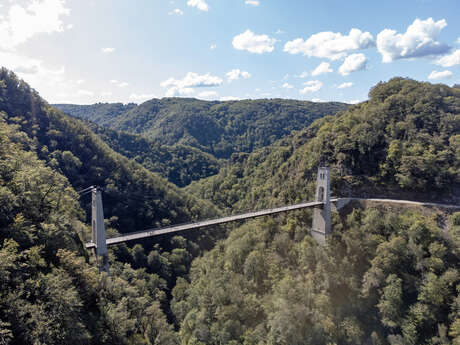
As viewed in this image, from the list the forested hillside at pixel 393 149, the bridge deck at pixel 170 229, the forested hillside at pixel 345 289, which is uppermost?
the forested hillside at pixel 393 149

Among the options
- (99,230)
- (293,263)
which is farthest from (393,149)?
(99,230)

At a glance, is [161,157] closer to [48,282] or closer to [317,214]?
[317,214]

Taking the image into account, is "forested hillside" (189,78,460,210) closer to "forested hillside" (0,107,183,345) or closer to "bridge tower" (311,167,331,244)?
"bridge tower" (311,167,331,244)

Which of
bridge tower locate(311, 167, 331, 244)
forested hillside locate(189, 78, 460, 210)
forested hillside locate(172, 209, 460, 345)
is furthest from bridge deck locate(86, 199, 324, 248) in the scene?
forested hillside locate(189, 78, 460, 210)

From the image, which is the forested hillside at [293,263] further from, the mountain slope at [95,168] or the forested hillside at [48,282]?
the mountain slope at [95,168]

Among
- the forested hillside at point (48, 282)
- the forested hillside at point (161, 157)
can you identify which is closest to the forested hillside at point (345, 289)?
the forested hillside at point (48, 282)

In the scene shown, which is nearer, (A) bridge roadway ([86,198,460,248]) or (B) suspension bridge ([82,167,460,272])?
(A) bridge roadway ([86,198,460,248])
